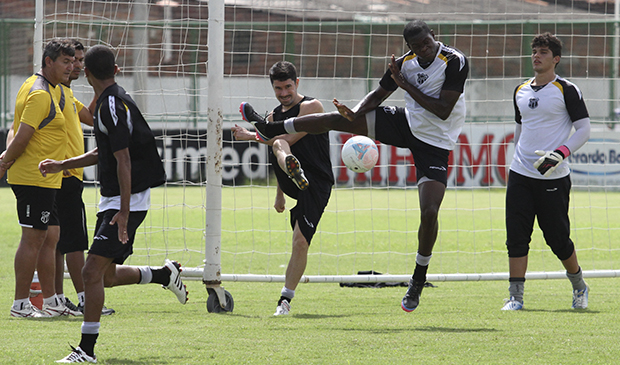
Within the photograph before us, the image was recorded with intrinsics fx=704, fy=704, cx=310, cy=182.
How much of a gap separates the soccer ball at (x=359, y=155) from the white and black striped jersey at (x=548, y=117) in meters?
1.33

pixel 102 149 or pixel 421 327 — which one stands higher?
pixel 102 149

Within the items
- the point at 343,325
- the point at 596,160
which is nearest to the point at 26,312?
the point at 343,325

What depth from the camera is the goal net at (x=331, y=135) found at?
8141mm

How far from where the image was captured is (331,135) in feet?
67.3

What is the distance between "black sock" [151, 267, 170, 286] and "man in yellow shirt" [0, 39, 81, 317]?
891mm

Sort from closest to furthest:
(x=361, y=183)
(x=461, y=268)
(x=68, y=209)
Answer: (x=68, y=209), (x=461, y=268), (x=361, y=183)

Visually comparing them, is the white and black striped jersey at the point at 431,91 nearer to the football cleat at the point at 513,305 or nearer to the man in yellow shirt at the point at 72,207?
the football cleat at the point at 513,305

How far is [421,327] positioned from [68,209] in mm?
3236

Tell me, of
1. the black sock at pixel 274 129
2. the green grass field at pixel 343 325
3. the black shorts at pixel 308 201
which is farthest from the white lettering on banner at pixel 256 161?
the black sock at pixel 274 129

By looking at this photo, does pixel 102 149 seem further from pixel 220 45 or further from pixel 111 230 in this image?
pixel 220 45

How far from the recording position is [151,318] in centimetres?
584

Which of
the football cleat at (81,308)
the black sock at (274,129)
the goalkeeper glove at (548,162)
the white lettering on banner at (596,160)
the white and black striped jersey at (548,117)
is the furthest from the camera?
the white lettering on banner at (596,160)

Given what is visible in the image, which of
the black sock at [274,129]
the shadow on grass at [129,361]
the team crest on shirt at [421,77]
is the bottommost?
the shadow on grass at [129,361]

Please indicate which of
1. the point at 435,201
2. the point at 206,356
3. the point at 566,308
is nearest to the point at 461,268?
the point at 566,308
